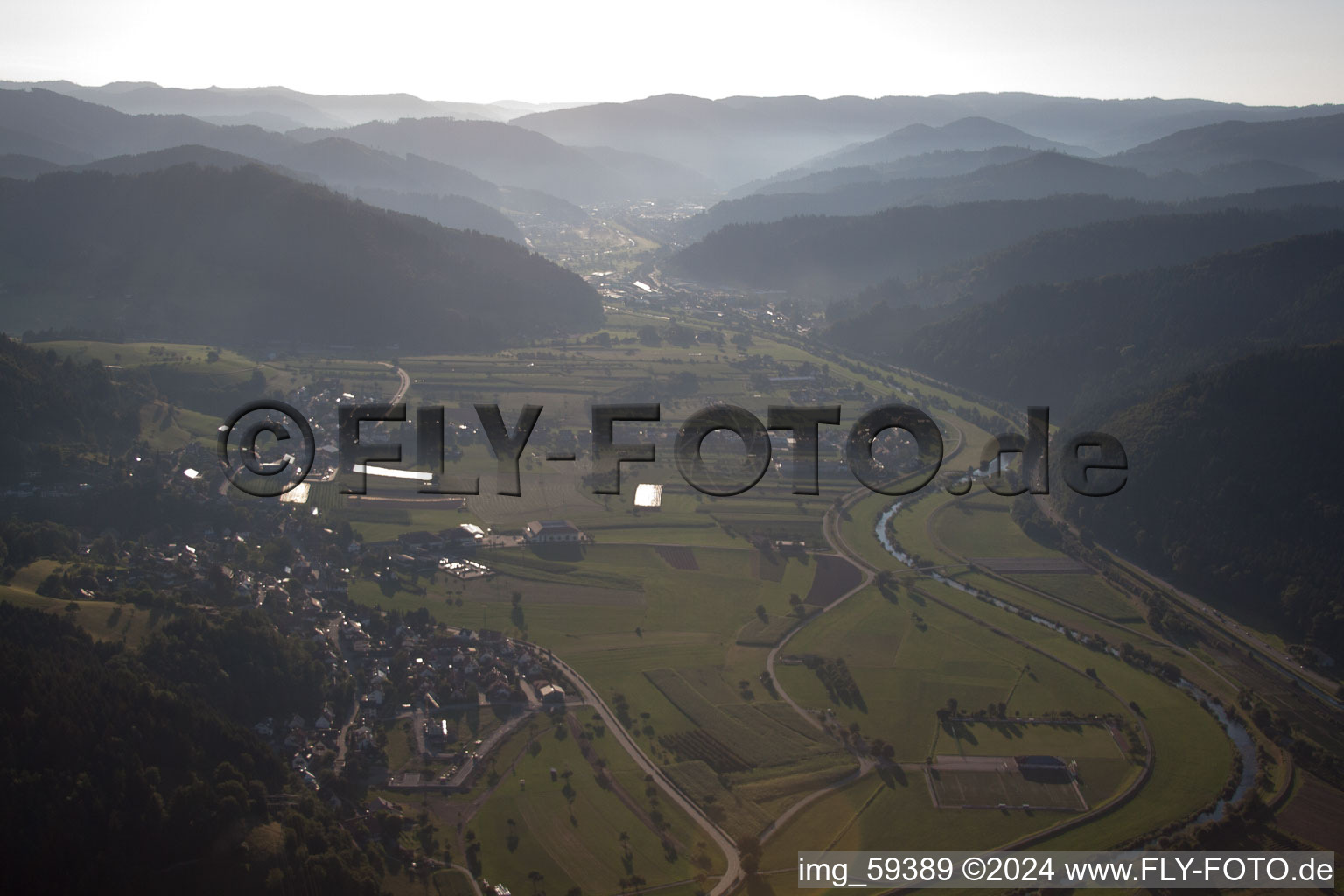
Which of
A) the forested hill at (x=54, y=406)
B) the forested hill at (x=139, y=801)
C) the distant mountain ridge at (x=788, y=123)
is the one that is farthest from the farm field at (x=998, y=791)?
the distant mountain ridge at (x=788, y=123)

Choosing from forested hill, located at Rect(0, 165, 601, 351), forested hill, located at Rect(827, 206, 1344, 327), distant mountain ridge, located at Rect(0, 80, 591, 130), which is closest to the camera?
forested hill, located at Rect(0, 165, 601, 351)

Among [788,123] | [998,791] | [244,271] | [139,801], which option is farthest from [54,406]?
[788,123]

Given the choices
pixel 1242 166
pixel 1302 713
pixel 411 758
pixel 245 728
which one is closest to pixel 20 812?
pixel 245 728

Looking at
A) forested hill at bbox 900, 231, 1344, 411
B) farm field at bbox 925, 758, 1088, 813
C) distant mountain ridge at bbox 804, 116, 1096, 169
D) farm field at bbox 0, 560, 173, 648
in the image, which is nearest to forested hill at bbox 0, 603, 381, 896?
farm field at bbox 0, 560, 173, 648

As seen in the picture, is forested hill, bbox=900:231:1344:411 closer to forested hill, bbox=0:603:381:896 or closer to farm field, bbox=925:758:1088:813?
farm field, bbox=925:758:1088:813

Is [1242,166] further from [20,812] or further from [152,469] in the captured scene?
[20,812]

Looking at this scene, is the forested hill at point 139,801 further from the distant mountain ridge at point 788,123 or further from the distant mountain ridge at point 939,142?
the distant mountain ridge at point 788,123
